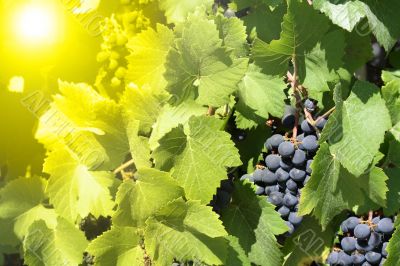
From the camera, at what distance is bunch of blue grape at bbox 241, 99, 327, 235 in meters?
1.03

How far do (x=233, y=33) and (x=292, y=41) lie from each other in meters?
0.10

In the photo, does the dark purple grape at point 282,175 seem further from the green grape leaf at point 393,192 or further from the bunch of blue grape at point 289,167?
the green grape leaf at point 393,192

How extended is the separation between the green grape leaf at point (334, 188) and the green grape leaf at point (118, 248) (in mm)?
311

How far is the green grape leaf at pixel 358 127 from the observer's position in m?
0.99

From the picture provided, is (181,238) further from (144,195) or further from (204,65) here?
(204,65)

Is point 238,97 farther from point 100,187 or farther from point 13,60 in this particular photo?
point 13,60

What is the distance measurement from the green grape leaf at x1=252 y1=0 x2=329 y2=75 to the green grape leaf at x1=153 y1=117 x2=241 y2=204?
140 mm

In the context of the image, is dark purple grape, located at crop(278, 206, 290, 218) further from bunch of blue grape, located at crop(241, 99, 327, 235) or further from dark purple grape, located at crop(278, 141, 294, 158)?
dark purple grape, located at crop(278, 141, 294, 158)

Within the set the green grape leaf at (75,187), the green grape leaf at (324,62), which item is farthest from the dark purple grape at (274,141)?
the green grape leaf at (75,187)

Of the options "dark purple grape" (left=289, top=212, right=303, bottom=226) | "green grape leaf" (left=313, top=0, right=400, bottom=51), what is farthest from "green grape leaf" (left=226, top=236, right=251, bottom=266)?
"green grape leaf" (left=313, top=0, right=400, bottom=51)

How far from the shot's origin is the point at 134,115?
1119 mm

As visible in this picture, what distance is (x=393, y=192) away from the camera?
3.56ft

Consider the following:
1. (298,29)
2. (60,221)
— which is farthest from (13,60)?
(298,29)

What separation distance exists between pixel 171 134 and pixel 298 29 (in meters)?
0.28
